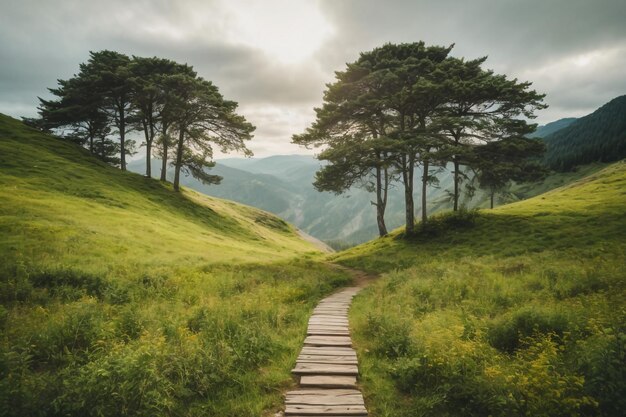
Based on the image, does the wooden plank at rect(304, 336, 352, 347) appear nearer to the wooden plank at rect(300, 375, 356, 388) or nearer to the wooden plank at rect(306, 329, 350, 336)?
the wooden plank at rect(306, 329, 350, 336)

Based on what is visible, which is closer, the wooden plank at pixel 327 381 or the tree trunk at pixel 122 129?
the wooden plank at pixel 327 381

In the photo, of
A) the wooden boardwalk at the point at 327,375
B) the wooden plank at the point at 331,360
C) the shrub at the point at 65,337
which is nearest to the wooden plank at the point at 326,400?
the wooden boardwalk at the point at 327,375

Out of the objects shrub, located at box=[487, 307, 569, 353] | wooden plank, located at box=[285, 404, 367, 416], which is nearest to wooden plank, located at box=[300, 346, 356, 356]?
wooden plank, located at box=[285, 404, 367, 416]

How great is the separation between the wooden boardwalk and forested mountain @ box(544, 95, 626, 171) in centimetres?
8962

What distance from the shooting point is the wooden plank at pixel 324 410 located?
573 centimetres

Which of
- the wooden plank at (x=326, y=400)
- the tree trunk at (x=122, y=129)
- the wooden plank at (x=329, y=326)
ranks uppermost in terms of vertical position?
the tree trunk at (x=122, y=129)

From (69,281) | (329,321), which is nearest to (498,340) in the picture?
(329,321)

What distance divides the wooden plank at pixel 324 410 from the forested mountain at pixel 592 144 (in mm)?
92158

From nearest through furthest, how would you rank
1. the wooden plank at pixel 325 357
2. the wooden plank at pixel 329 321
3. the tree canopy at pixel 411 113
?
the wooden plank at pixel 325 357
the wooden plank at pixel 329 321
the tree canopy at pixel 411 113

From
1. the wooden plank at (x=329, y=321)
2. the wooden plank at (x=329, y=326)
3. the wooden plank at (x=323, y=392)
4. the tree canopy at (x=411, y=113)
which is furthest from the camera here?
the tree canopy at (x=411, y=113)

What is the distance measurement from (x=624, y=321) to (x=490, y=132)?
82.2 feet

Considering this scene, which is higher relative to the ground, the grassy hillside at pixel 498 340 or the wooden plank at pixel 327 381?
the grassy hillside at pixel 498 340

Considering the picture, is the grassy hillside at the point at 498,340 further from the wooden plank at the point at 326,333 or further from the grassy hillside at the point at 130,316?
the grassy hillside at the point at 130,316

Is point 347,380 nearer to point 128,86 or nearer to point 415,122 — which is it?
point 415,122
